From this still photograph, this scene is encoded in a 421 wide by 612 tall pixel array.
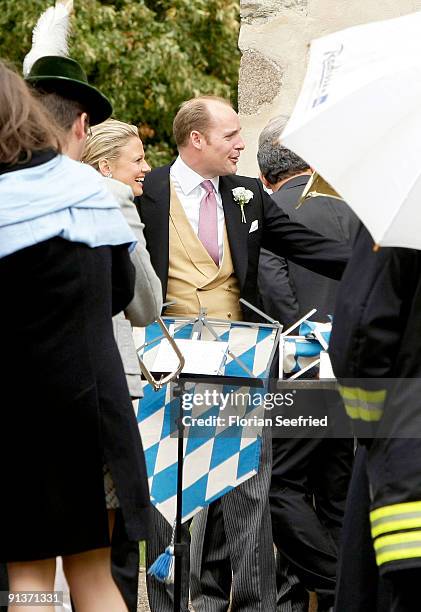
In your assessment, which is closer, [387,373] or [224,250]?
[387,373]

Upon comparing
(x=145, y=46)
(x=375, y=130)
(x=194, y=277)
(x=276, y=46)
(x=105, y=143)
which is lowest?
(x=145, y=46)

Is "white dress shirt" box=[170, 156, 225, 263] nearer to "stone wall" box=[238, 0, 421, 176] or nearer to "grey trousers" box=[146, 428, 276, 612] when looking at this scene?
"grey trousers" box=[146, 428, 276, 612]

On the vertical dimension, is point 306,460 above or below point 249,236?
below

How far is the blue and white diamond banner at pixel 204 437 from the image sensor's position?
196 inches

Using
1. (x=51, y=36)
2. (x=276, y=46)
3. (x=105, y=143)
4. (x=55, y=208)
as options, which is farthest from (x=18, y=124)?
(x=276, y=46)

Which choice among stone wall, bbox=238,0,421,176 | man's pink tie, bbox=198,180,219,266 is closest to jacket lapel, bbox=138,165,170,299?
man's pink tie, bbox=198,180,219,266

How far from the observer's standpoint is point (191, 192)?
5.23 m

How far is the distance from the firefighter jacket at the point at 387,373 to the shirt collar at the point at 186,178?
91.3 inches

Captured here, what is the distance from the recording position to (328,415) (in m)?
5.62

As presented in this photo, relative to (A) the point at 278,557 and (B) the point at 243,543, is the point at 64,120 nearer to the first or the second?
(B) the point at 243,543

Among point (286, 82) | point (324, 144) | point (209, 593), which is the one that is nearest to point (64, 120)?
point (324, 144)

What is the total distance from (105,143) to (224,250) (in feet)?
2.12

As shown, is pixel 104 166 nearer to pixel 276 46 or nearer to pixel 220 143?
pixel 220 143

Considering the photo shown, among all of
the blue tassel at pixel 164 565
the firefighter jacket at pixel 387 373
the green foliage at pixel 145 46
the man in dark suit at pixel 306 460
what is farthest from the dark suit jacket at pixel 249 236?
the green foliage at pixel 145 46
